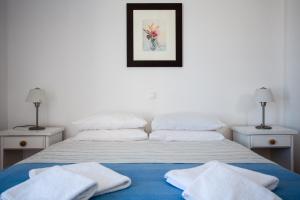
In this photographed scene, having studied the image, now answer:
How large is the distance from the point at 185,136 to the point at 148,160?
753 millimetres

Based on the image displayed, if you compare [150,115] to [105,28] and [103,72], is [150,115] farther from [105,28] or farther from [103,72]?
[105,28]

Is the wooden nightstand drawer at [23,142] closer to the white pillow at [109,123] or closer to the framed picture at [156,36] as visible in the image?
the white pillow at [109,123]

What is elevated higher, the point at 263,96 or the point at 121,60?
the point at 121,60

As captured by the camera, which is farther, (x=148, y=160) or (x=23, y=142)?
(x=23, y=142)

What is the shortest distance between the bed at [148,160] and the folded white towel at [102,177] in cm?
3

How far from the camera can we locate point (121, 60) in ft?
9.23

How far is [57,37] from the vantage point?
2791mm

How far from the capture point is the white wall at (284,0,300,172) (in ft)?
8.73

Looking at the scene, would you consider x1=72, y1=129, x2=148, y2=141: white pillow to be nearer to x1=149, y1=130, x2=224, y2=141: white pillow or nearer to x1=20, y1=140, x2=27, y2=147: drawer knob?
x1=149, y1=130, x2=224, y2=141: white pillow

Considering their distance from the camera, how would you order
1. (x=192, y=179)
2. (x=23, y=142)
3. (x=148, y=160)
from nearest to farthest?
(x=192, y=179), (x=148, y=160), (x=23, y=142)

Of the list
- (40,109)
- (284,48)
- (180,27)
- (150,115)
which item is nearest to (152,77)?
(150,115)

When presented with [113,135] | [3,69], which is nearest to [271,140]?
[113,135]

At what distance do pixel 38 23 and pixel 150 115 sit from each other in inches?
64.4

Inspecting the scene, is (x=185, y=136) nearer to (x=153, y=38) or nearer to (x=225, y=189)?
(x=153, y=38)
